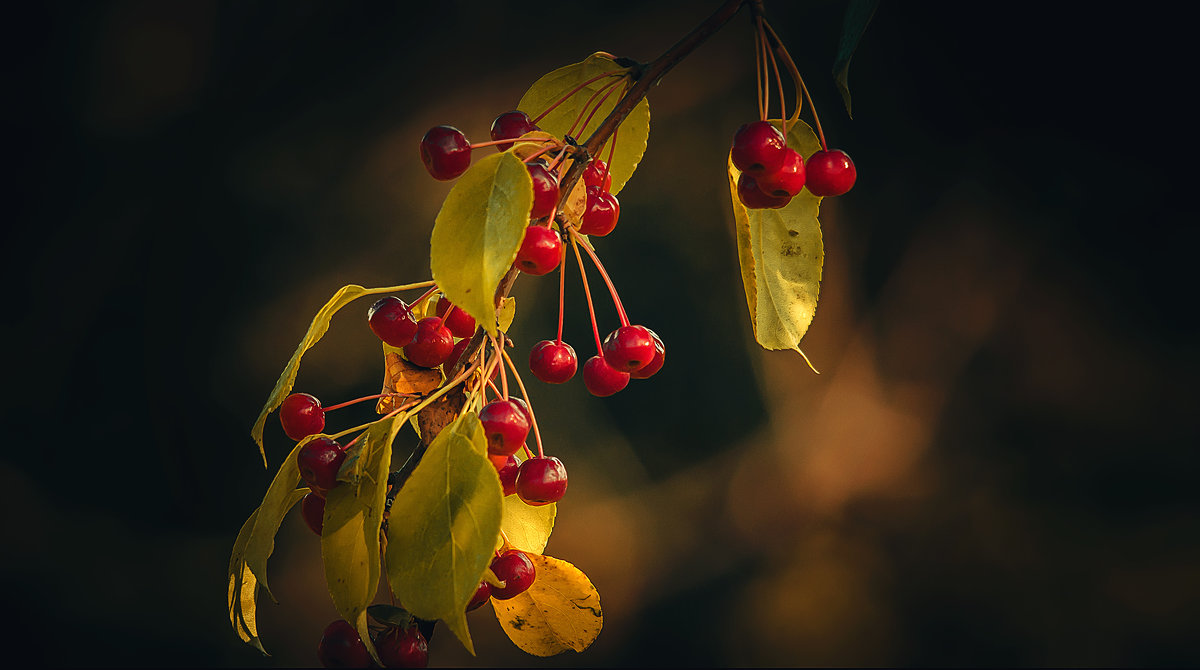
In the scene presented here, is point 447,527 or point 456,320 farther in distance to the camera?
point 456,320

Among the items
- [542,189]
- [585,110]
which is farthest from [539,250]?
[585,110]

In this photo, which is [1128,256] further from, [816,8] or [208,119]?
[208,119]

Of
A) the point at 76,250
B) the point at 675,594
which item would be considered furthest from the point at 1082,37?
the point at 76,250

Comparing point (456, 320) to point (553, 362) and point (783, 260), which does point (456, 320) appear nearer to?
point (553, 362)

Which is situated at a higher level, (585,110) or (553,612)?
(585,110)

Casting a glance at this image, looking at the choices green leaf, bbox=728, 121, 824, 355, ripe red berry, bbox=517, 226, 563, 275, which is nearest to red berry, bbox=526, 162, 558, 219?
ripe red berry, bbox=517, 226, 563, 275

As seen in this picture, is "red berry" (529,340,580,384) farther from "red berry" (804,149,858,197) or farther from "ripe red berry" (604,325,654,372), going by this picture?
"red berry" (804,149,858,197)

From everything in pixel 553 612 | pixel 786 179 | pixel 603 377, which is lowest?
pixel 553 612

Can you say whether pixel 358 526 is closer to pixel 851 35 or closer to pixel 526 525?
pixel 526 525
